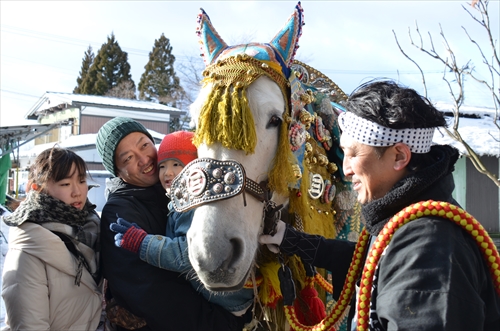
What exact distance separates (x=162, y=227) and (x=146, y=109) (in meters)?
25.5

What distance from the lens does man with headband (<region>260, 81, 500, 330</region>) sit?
122 cm

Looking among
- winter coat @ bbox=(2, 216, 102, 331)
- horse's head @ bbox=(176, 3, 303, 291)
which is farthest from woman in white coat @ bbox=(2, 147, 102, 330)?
horse's head @ bbox=(176, 3, 303, 291)

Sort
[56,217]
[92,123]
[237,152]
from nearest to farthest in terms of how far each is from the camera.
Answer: [237,152], [56,217], [92,123]

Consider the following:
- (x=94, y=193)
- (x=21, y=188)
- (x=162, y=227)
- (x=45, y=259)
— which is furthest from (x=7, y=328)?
(x=21, y=188)

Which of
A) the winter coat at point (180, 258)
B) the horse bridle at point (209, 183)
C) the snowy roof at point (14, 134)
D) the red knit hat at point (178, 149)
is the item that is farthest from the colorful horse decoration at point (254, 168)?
the snowy roof at point (14, 134)

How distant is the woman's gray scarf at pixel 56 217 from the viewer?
2.35 m

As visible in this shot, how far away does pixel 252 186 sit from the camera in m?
2.18

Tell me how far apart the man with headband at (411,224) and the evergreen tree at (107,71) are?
39.6 meters

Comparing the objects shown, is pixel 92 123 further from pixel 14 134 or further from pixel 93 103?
pixel 14 134

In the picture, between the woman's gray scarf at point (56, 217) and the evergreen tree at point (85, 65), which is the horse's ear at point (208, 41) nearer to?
the woman's gray scarf at point (56, 217)

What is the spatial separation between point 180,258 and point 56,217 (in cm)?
75

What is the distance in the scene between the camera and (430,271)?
4.08ft

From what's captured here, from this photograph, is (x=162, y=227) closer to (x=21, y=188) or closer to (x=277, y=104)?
(x=277, y=104)

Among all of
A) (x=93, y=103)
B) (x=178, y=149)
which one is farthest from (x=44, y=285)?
(x=93, y=103)
